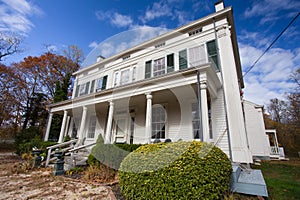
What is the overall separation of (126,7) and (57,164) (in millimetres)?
7190

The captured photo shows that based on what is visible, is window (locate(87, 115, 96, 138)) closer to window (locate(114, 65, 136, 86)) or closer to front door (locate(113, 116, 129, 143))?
front door (locate(113, 116, 129, 143))

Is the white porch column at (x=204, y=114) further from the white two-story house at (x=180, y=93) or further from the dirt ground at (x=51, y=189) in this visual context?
the dirt ground at (x=51, y=189)

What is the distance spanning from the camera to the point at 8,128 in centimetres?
1358

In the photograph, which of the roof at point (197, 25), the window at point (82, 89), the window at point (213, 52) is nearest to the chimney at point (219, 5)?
the roof at point (197, 25)

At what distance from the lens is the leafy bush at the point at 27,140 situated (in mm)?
8328

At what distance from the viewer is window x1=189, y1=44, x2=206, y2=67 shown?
6.59m

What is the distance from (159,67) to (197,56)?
7.11 feet

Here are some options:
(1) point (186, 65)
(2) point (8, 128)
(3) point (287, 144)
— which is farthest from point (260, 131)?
(2) point (8, 128)

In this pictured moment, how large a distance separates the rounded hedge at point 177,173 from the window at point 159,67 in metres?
5.64

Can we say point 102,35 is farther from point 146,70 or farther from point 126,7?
point 146,70

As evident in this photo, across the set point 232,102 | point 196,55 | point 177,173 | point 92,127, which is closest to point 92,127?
point 92,127

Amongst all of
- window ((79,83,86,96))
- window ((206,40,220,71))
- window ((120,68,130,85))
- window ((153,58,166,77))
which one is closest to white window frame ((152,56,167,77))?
window ((153,58,166,77))

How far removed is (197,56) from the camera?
6.78 m

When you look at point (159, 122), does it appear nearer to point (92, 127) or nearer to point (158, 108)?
point (158, 108)
